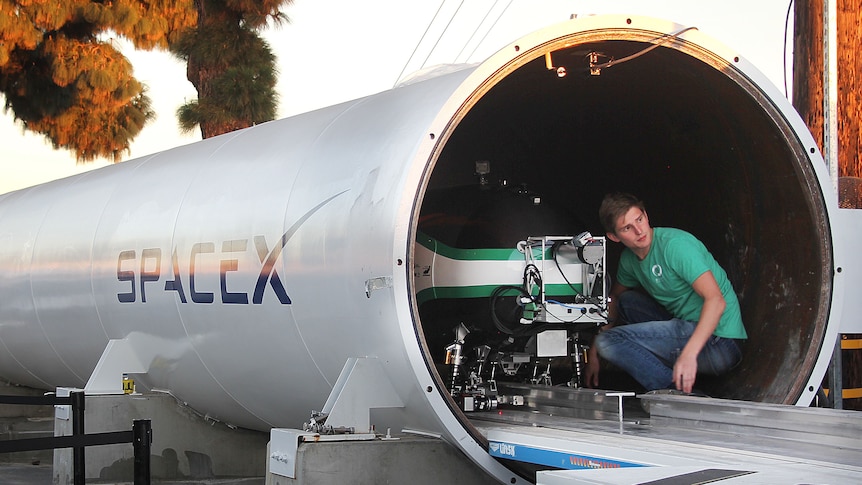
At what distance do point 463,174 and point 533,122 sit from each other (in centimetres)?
64

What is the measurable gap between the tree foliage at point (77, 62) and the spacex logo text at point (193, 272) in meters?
14.6

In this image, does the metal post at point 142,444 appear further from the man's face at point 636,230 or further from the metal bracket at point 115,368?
the man's face at point 636,230

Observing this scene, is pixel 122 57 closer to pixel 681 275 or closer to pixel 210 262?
pixel 210 262

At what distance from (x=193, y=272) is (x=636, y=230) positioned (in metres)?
2.71

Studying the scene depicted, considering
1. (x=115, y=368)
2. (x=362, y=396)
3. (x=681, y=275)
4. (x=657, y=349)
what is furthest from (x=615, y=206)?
(x=115, y=368)

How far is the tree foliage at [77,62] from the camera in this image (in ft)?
70.8

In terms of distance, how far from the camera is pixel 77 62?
21969 millimetres

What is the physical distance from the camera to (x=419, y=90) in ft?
19.1

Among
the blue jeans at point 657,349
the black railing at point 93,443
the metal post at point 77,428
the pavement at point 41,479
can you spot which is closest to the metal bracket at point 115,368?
the metal post at point 77,428

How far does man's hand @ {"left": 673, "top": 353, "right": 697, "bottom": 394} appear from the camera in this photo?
629cm

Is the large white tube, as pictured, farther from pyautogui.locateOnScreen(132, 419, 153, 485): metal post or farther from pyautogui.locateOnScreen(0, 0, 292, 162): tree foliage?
pyautogui.locateOnScreen(0, 0, 292, 162): tree foliage

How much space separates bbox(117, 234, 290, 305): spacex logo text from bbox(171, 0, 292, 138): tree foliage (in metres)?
13.4

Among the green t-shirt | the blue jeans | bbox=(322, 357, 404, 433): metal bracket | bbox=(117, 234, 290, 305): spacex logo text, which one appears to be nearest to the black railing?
bbox=(117, 234, 290, 305): spacex logo text

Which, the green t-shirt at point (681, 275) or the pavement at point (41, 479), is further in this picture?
the pavement at point (41, 479)
